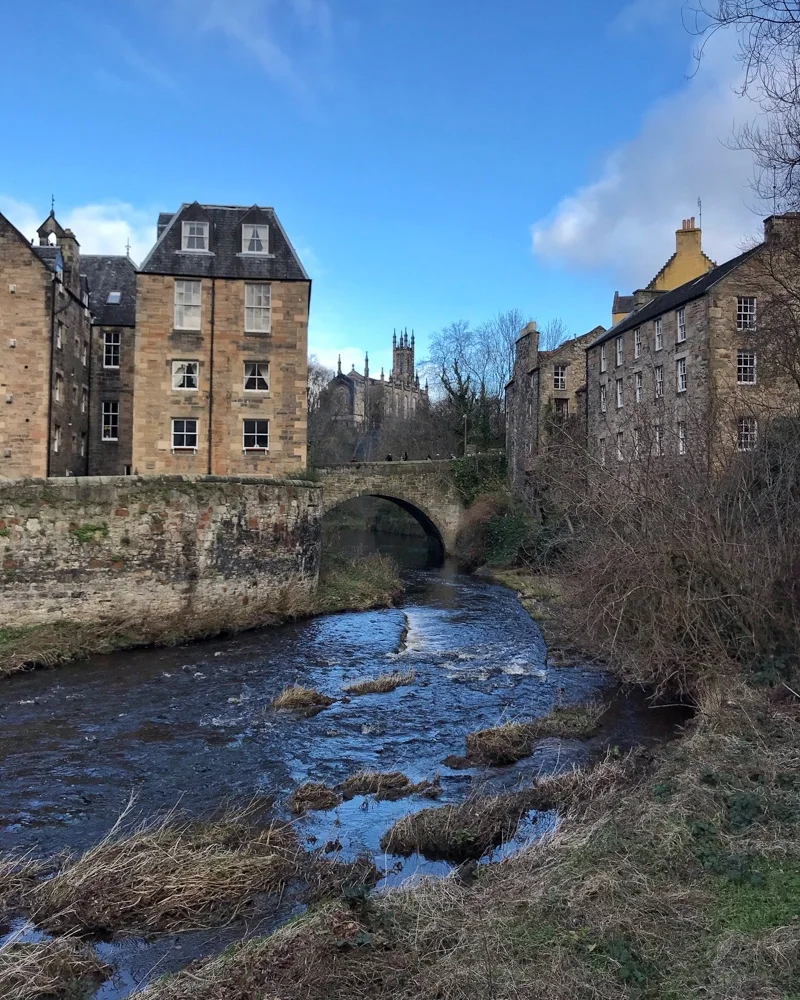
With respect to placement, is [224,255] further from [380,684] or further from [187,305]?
[380,684]

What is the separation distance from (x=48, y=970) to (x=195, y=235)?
979 inches

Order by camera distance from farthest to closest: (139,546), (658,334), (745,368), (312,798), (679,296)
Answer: (658,334), (679,296), (745,368), (139,546), (312,798)

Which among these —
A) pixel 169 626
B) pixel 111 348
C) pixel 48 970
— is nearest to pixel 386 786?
pixel 48 970

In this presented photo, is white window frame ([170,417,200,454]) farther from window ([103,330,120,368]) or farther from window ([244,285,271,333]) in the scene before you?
window ([103,330,120,368])

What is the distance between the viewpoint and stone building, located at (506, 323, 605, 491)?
39.8 meters

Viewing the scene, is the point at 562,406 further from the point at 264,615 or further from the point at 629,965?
the point at 629,965

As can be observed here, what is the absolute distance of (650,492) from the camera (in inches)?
504

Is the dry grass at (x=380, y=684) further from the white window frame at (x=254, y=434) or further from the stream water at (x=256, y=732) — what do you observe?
the white window frame at (x=254, y=434)

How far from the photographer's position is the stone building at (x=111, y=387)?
3098cm

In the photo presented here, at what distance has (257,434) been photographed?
1016 inches

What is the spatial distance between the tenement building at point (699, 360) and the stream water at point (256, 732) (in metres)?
5.13

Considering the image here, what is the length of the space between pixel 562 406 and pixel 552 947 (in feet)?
124

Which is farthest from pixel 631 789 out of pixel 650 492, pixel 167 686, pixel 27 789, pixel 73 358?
pixel 73 358

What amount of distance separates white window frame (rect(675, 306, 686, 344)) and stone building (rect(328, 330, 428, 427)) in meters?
64.1
